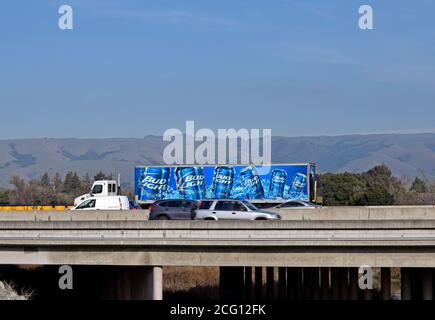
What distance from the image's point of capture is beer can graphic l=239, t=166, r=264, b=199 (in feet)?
205

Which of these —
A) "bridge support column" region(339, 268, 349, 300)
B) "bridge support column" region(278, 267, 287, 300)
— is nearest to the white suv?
"bridge support column" region(339, 268, 349, 300)

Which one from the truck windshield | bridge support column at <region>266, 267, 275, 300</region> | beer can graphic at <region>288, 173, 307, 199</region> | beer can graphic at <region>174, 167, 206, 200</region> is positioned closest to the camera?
bridge support column at <region>266, 267, 275, 300</region>

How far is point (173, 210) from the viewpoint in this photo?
1859 inches

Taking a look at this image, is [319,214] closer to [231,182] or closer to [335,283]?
[335,283]

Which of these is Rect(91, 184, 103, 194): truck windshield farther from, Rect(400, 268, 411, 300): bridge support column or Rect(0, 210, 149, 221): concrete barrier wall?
Rect(400, 268, 411, 300): bridge support column

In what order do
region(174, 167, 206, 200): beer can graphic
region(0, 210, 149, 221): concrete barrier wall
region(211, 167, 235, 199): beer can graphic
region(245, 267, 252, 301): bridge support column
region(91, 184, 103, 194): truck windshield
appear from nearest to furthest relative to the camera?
region(0, 210, 149, 221): concrete barrier wall → region(245, 267, 252, 301): bridge support column → region(91, 184, 103, 194): truck windshield → region(211, 167, 235, 199): beer can graphic → region(174, 167, 206, 200): beer can graphic

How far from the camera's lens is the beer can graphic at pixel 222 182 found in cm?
6353

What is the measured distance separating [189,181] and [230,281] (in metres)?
17.9

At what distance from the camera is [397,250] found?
109ft

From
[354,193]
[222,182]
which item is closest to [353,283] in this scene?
[222,182]

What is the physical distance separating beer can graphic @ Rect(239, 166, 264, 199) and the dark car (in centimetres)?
1522

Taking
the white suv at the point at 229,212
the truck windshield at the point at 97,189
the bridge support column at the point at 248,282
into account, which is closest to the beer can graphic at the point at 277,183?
the truck windshield at the point at 97,189
